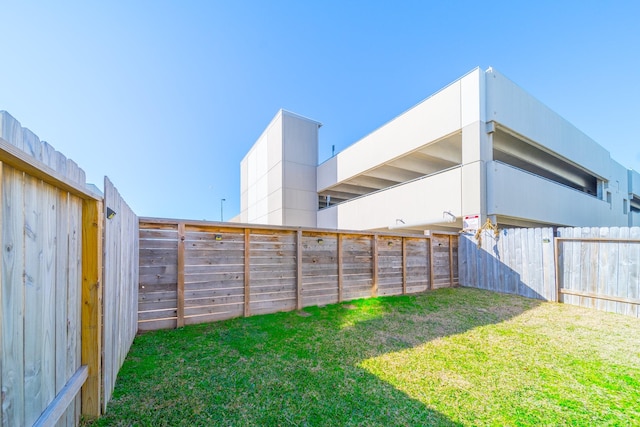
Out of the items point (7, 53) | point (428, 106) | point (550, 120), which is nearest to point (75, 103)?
point (7, 53)

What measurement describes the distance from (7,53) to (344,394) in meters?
5.04

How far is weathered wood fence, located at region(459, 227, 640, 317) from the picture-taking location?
15.9 feet

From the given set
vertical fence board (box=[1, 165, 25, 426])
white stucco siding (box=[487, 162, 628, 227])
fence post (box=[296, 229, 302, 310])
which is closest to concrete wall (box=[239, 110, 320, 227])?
fence post (box=[296, 229, 302, 310])

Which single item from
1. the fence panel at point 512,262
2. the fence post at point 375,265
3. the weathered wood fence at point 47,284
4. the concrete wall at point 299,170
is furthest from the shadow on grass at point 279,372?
the concrete wall at point 299,170

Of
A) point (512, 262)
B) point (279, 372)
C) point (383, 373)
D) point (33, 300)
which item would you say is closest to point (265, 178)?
point (512, 262)

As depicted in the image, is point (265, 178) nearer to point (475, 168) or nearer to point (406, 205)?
point (406, 205)

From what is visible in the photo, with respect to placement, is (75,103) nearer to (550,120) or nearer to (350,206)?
(350,206)

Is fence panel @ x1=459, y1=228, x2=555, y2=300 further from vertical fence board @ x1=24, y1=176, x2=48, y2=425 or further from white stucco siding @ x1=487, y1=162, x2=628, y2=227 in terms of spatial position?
vertical fence board @ x1=24, y1=176, x2=48, y2=425

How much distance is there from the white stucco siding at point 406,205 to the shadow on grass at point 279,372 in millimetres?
4422

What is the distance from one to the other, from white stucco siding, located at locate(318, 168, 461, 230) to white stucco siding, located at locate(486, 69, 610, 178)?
217 centimetres

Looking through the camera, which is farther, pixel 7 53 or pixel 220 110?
pixel 220 110

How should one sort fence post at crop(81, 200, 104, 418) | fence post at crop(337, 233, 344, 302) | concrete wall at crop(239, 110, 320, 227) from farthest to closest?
concrete wall at crop(239, 110, 320, 227), fence post at crop(337, 233, 344, 302), fence post at crop(81, 200, 104, 418)

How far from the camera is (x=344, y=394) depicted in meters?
2.29

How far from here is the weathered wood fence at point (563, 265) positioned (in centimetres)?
484
